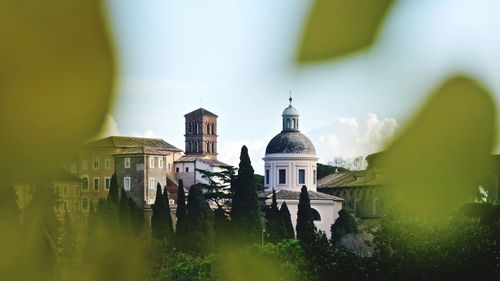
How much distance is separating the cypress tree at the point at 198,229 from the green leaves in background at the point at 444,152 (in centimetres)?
1466

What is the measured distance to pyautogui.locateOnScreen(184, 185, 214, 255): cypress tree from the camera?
53.0 feet

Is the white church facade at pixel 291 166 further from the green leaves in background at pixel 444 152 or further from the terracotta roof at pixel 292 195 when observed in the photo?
the green leaves in background at pixel 444 152

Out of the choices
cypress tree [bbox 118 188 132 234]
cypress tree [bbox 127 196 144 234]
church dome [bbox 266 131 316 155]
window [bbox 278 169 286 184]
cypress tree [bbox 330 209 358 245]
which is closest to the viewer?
cypress tree [bbox 118 188 132 234]

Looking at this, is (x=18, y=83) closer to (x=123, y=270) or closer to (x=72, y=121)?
(x=72, y=121)

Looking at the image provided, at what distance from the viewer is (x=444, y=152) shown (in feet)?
2.39

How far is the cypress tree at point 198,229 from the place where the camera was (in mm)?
16156

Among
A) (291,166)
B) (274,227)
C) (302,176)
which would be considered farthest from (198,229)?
(302,176)

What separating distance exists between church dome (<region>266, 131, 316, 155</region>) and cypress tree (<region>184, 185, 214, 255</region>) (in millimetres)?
15831

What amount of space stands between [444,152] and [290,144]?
33721 millimetres

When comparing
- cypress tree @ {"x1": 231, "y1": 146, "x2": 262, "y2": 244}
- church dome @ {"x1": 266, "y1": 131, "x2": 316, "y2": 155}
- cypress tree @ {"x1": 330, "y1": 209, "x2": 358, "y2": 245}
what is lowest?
cypress tree @ {"x1": 330, "y1": 209, "x2": 358, "y2": 245}

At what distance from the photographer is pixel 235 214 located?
56.4ft

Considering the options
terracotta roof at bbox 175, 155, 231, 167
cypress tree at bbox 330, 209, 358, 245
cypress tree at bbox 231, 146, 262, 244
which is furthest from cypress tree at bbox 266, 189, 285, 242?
terracotta roof at bbox 175, 155, 231, 167

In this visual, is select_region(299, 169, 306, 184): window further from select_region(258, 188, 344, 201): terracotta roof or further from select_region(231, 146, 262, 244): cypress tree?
select_region(231, 146, 262, 244): cypress tree

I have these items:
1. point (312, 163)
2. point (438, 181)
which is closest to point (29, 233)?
point (438, 181)
